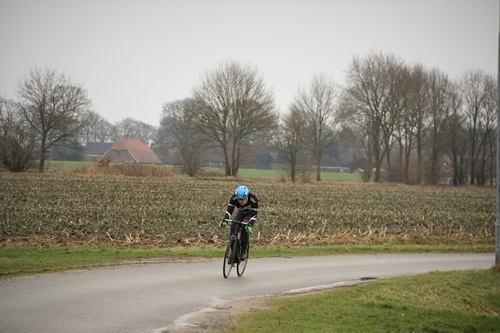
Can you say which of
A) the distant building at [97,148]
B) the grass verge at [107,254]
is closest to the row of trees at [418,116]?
the grass verge at [107,254]

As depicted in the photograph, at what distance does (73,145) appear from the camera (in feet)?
230

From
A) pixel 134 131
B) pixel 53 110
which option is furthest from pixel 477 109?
Result: pixel 134 131

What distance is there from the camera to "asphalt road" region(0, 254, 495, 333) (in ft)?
32.6

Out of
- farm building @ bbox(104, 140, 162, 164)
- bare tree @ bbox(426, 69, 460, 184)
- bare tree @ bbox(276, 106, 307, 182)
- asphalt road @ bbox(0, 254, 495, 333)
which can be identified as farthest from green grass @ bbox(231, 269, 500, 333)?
farm building @ bbox(104, 140, 162, 164)

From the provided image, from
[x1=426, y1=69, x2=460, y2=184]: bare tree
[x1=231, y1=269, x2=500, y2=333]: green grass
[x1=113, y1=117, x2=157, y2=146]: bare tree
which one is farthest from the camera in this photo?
[x1=113, y1=117, x2=157, y2=146]: bare tree

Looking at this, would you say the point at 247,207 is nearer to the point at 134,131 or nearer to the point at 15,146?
the point at 15,146

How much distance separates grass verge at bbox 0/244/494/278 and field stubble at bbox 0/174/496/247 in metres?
1.01

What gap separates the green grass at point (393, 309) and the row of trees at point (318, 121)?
51361 millimetres

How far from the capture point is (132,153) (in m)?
114

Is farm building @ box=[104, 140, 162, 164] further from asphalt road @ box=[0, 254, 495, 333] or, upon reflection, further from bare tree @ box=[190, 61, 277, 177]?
asphalt road @ box=[0, 254, 495, 333]

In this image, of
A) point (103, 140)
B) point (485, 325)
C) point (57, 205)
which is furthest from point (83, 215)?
point (103, 140)

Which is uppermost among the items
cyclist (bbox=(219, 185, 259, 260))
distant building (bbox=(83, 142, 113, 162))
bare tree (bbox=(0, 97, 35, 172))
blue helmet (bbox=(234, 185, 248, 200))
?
distant building (bbox=(83, 142, 113, 162))

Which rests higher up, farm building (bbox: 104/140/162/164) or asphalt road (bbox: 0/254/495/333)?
farm building (bbox: 104/140/162/164)

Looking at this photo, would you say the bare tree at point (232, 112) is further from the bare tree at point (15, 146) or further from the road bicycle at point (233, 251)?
the road bicycle at point (233, 251)
